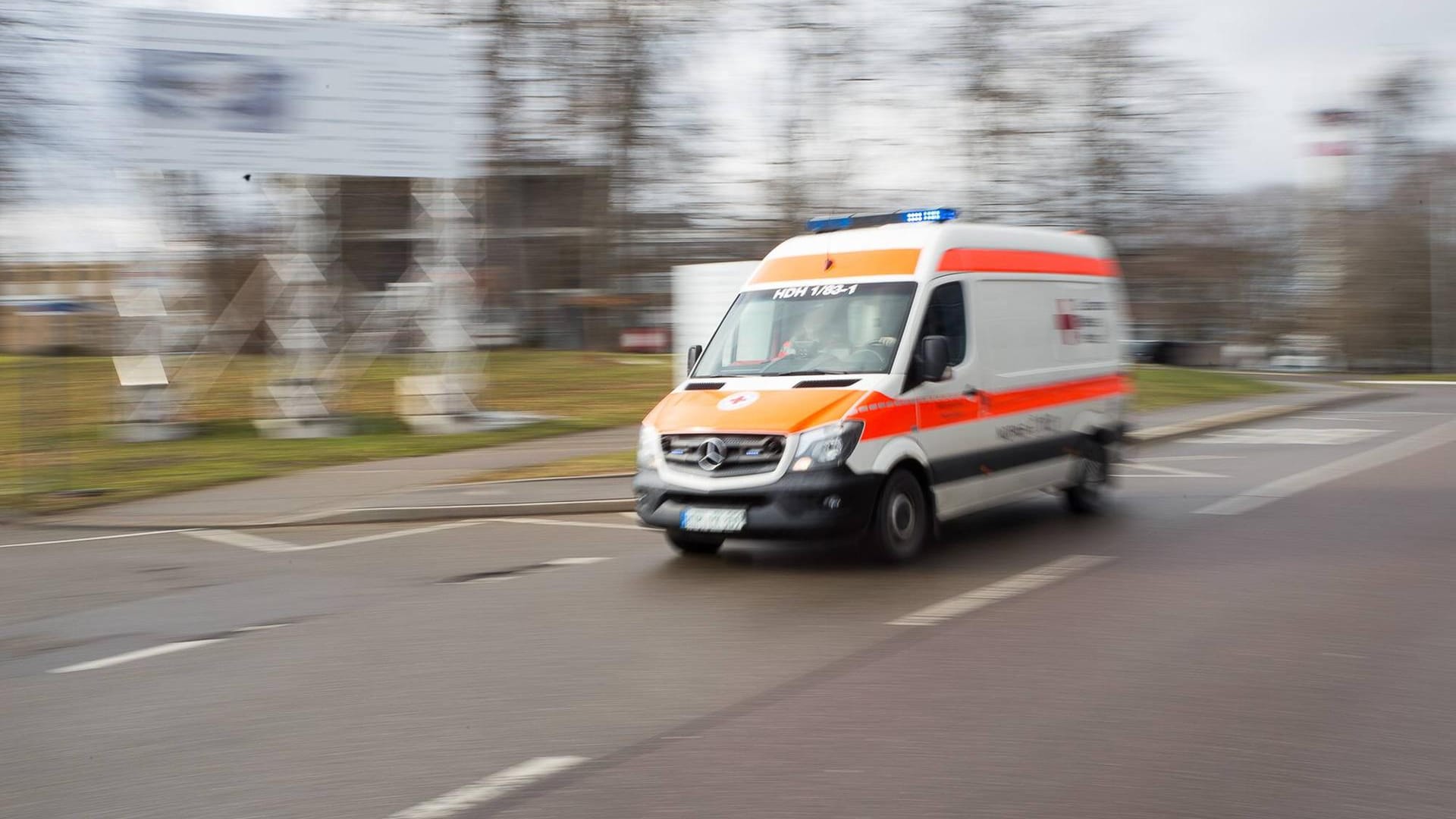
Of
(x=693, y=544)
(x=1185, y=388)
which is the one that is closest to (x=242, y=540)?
(x=693, y=544)

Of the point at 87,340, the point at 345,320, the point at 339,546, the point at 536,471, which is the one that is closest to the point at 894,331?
the point at 339,546

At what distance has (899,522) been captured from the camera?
8.73 metres

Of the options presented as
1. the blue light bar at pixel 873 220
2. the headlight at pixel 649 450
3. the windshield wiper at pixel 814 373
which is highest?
the blue light bar at pixel 873 220

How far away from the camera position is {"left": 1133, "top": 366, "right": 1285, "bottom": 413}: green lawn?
2694cm

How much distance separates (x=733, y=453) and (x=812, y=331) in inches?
52.0

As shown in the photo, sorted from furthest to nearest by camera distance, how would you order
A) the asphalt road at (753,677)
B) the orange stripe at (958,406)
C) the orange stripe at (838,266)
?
1. the orange stripe at (838,266)
2. the orange stripe at (958,406)
3. the asphalt road at (753,677)

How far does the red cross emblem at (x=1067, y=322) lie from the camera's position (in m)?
10.8

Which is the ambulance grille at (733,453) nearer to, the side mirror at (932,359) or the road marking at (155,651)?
the side mirror at (932,359)

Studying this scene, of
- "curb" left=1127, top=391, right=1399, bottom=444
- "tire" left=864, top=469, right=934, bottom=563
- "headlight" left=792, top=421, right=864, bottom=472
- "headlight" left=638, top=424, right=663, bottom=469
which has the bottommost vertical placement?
"curb" left=1127, top=391, right=1399, bottom=444

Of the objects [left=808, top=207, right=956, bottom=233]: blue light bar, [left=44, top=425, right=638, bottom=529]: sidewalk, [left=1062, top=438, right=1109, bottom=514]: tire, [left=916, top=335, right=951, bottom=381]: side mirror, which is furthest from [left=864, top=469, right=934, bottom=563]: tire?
[left=44, top=425, right=638, bottom=529]: sidewalk

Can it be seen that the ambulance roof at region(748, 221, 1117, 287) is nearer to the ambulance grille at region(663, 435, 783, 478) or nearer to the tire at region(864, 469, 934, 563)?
the tire at region(864, 469, 934, 563)

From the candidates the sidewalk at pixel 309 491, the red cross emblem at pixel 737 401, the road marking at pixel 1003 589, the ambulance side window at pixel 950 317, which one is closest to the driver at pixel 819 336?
the ambulance side window at pixel 950 317

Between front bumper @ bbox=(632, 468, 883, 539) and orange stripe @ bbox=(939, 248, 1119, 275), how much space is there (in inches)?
76.5

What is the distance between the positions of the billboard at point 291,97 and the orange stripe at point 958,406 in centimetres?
1161
